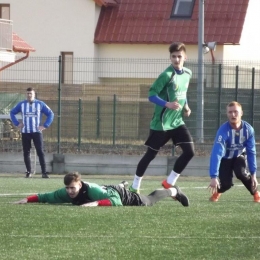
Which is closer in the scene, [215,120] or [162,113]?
[162,113]

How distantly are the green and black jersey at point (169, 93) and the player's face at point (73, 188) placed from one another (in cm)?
205

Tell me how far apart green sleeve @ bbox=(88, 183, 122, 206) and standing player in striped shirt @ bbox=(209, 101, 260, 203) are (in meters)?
1.14

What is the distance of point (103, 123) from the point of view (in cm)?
2358

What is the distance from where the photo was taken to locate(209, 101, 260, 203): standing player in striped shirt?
38.4 ft

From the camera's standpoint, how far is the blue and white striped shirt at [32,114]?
→ 20.8 m

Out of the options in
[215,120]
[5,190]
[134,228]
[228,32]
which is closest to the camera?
[134,228]

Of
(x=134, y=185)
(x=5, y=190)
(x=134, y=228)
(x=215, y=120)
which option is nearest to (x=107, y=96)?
(x=215, y=120)

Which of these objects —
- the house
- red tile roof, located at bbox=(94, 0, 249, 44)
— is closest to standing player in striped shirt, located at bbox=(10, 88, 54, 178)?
red tile roof, located at bbox=(94, 0, 249, 44)

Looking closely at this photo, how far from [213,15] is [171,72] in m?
25.5

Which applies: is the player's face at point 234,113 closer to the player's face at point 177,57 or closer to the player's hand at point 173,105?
the player's hand at point 173,105

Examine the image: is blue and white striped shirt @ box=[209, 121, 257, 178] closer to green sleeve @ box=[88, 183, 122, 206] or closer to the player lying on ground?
the player lying on ground

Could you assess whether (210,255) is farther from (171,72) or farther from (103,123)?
(103,123)

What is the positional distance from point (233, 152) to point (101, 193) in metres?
1.97

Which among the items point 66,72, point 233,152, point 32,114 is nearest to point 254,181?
point 233,152
